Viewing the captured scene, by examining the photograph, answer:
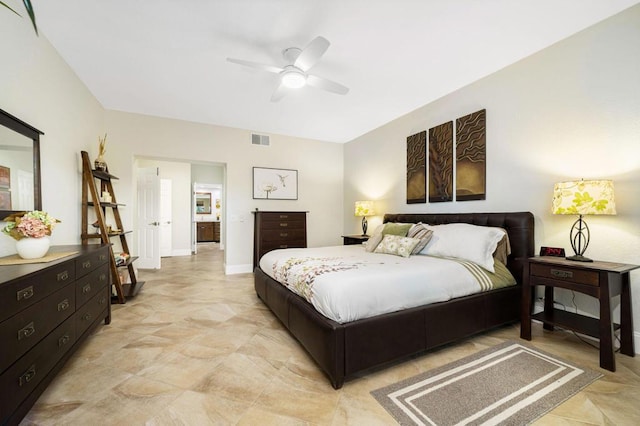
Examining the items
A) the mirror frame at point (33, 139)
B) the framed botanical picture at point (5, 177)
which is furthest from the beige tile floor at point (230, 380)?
the framed botanical picture at point (5, 177)

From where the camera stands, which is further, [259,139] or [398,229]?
[259,139]

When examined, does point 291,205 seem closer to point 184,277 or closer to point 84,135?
point 184,277

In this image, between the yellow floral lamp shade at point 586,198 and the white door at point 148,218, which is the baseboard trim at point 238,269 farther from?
the yellow floral lamp shade at point 586,198

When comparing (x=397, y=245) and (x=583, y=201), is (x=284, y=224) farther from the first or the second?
(x=583, y=201)

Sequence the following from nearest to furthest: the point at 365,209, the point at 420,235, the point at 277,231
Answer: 1. the point at 420,235
2. the point at 365,209
3. the point at 277,231

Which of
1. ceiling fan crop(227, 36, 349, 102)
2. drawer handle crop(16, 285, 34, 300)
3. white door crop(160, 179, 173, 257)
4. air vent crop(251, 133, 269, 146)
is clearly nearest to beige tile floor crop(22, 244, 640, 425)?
drawer handle crop(16, 285, 34, 300)

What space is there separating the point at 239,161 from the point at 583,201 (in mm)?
4721

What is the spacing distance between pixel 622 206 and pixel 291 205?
452 centimetres

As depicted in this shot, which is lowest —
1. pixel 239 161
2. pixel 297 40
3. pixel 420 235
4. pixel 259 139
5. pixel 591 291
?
pixel 591 291

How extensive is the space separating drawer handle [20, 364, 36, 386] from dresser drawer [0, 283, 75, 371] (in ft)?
0.36

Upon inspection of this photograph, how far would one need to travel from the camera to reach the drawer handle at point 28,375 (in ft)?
4.21

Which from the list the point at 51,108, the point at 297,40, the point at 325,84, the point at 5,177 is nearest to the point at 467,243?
the point at 325,84

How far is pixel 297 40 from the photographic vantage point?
244 cm

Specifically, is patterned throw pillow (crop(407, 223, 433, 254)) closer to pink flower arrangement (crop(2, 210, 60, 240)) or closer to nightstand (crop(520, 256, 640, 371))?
nightstand (crop(520, 256, 640, 371))
